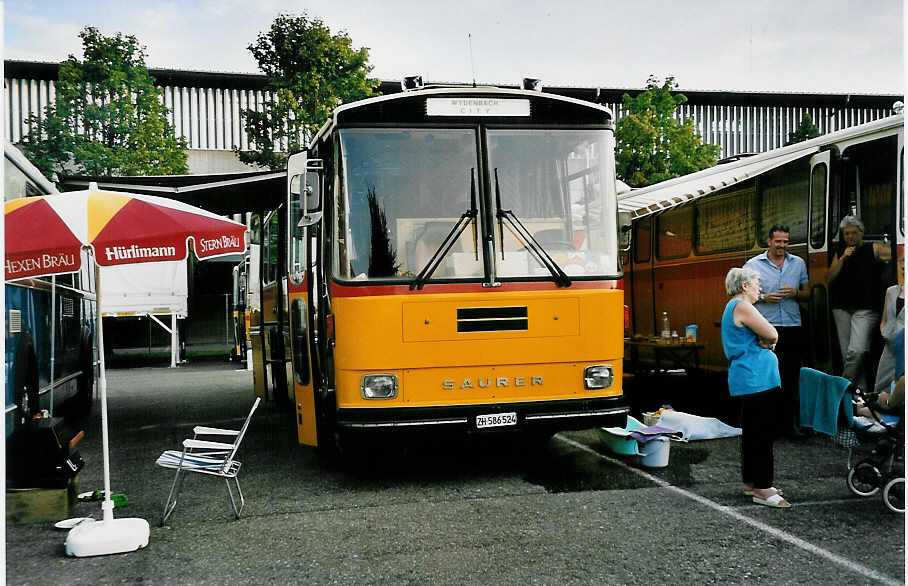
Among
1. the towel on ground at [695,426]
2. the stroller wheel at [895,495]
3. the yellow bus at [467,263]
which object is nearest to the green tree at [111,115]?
the yellow bus at [467,263]

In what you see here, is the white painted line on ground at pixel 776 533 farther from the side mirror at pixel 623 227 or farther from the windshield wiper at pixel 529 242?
the side mirror at pixel 623 227

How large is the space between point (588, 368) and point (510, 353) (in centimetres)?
67

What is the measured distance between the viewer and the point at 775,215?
10.1 metres

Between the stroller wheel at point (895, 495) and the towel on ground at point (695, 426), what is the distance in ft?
9.66

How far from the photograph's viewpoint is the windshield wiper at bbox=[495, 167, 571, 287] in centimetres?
714

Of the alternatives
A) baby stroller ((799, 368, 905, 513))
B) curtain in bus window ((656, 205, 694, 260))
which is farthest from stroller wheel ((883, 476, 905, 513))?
curtain in bus window ((656, 205, 694, 260))

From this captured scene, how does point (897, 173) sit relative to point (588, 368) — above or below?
above

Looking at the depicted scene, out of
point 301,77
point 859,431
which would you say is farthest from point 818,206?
point 301,77

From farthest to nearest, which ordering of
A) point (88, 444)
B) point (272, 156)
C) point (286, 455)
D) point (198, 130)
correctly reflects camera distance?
1. point (198, 130)
2. point (272, 156)
3. point (88, 444)
4. point (286, 455)

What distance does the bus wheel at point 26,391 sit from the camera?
802 cm

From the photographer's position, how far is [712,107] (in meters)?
36.1

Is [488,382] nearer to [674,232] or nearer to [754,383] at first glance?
[754,383]

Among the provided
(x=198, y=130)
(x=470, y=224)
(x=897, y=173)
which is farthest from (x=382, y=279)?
(x=198, y=130)

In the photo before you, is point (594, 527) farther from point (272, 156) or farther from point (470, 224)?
point (272, 156)
